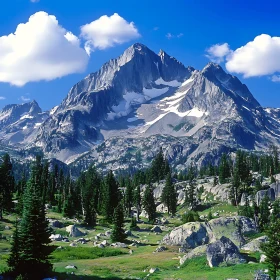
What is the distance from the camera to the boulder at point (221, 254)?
47688 mm

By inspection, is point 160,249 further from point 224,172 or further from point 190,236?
point 224,172

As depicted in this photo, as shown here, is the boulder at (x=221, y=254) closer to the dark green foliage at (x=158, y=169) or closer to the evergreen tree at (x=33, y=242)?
the evergreen tree at (x=33, y=242)

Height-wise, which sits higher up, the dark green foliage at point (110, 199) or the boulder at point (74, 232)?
the dark green foliage at point (110, 199)

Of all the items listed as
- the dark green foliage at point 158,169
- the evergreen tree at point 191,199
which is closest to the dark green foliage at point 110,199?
the evergreen tree at point 191,199

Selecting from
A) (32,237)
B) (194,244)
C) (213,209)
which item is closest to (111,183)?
(213,209)

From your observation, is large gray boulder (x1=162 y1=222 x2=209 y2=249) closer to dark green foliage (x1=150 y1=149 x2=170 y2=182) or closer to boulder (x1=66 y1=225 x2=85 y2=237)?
boulder (x1=66 y1=225 x2=85 y2=237)

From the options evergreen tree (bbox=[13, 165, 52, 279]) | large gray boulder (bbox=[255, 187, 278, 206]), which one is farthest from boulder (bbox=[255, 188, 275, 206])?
evergreen tree (bbox=[13, 165, 52, 279])

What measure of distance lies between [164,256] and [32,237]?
24166 mm

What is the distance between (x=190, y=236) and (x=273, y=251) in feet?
89.0

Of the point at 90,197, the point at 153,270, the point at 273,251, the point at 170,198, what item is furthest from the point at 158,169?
the point at 273,251

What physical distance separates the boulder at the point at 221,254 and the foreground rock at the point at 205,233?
13.9 meters

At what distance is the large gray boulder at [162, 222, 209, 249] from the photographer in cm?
6619

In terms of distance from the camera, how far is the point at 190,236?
2628 inches

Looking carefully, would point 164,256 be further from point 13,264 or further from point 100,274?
point 13,264
